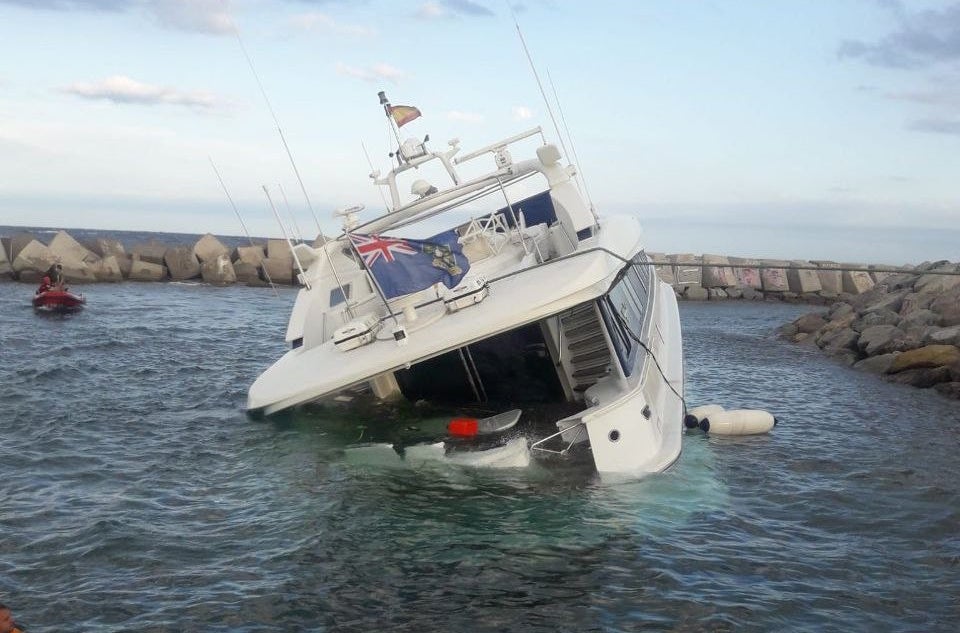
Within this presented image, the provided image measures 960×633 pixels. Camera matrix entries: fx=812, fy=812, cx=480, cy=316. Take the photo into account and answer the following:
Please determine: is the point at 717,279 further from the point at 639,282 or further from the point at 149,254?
the point at 149,254

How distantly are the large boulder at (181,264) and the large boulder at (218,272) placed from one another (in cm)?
44

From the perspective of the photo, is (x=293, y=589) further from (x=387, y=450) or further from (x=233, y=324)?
(x=233, y=324)

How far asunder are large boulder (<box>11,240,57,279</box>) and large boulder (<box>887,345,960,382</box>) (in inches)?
1334

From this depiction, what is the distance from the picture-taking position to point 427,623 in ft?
22.3

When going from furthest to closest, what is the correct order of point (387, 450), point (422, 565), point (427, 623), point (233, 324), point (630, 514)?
1. point (233, 324)
2. point (387, 450)
3. point (630, 514)
4. point (422, 565)
5. point (427, 623)

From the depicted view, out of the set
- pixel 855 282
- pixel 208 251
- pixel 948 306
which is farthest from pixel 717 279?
pixel 208 251

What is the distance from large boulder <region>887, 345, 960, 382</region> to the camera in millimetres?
18297

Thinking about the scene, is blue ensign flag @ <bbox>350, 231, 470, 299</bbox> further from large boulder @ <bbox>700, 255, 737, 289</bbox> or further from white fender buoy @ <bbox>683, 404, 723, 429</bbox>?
large boulder @ <bbox>700, 255, 737, 289</bbox>

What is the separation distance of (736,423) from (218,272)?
34.4 metres

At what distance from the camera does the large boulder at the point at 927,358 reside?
1830 cm

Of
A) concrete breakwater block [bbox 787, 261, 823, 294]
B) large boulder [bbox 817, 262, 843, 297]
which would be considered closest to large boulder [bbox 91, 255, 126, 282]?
concrete breakwater block [bbox 787, 261, 823, 294]

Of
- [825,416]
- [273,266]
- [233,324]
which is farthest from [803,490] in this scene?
[273,266]

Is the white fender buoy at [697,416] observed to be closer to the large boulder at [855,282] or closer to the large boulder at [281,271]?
the large boulder at [281,271]

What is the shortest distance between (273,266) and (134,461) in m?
33.6
